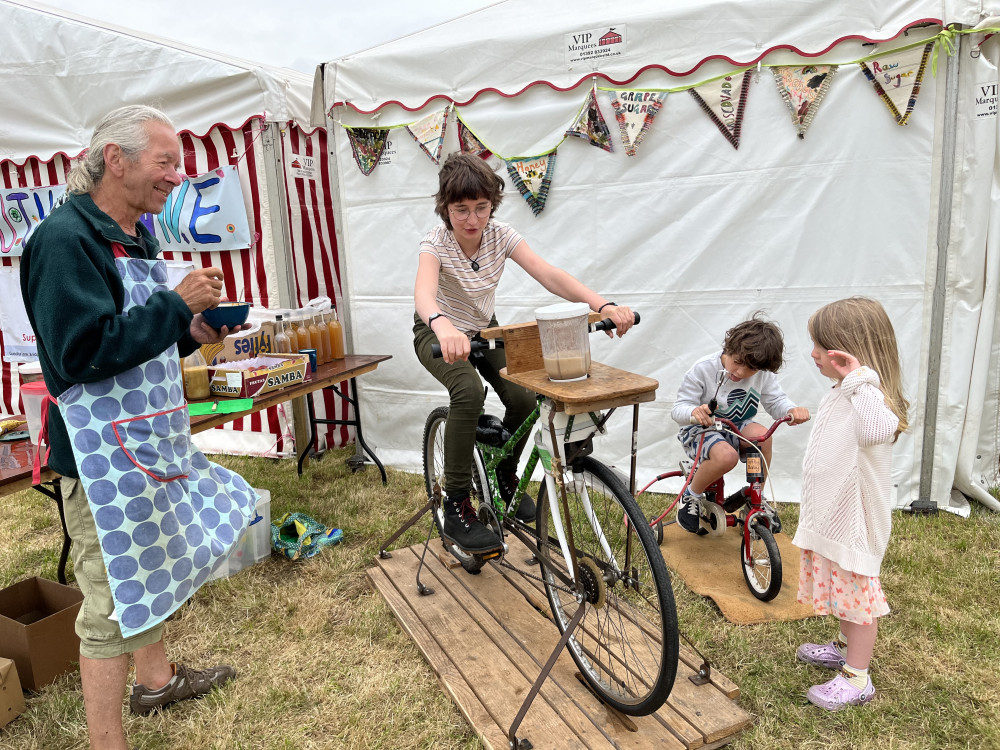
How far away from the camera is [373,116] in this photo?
4375mm

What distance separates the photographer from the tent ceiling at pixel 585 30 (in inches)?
133

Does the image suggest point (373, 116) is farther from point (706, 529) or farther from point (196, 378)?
point (706, 529)

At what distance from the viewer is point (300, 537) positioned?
3.57m

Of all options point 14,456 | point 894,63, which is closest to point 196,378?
point 14,456

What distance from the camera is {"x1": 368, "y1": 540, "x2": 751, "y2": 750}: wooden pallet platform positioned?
208cm

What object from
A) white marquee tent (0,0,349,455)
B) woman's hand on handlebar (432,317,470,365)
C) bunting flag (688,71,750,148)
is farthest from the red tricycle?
white marquee tent (0,0,349,455)

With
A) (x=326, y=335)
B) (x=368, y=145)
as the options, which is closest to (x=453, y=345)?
(x=326, y=335)

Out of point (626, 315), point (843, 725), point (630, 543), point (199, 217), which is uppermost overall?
point (199, 217)

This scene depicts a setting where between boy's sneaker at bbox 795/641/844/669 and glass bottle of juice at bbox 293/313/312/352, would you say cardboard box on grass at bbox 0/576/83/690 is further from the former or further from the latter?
boy's sneaker at bbox 795/641/844/669

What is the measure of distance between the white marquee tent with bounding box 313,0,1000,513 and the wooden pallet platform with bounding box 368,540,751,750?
1.64 m

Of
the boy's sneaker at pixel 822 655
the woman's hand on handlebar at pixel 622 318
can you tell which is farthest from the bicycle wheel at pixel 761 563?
the woman's hand on handlebar at pixel 622 318

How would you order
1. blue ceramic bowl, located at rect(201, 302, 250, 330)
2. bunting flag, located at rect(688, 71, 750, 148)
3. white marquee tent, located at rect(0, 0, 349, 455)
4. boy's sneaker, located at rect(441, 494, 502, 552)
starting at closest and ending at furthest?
blue ceramic bowl, located at rect(201, 302, 250, 330) → boy's sneaker, located at rect(441, 494, 502, 552) → bunting flag, located at rect(688, 71, 750, 148) → white marquee tent, located at rect(0, 0, 349, 455)

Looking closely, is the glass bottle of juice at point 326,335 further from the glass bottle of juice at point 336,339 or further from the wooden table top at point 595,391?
the wooden table top at point 595,391

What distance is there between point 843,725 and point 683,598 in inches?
33.3
